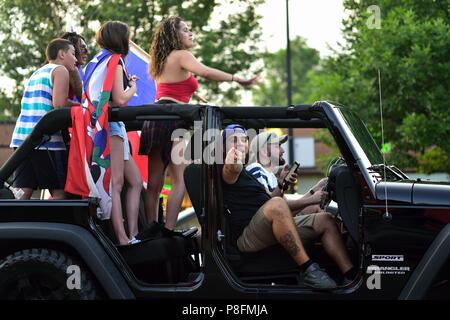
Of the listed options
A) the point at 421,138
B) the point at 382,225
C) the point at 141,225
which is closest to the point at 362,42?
the point at 421,138

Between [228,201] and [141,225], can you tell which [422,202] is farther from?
[141,225]

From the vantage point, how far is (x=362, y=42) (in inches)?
610

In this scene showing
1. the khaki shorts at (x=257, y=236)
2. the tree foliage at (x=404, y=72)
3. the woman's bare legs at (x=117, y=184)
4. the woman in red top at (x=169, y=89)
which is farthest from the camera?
the tree foliage at (x=404, y=72)

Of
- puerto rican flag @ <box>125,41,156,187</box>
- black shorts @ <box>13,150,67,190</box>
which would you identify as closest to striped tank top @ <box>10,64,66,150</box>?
black shorts @ <box>13,150,67,190</box>

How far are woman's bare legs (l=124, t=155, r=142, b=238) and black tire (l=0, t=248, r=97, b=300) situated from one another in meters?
0.61

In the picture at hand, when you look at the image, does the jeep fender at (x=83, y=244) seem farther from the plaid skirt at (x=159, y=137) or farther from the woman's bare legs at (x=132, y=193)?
the plaid skirt at (x=159, y=137)

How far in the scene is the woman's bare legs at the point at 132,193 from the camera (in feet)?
18.4

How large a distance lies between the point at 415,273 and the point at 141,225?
2.18m

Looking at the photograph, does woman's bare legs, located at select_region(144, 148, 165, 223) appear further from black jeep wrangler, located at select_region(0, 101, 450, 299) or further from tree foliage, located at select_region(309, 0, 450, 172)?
tree foliage, located at select_region(309, 0, 450, 172)

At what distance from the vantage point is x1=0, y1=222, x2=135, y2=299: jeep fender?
196 inches

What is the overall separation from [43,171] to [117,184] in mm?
470

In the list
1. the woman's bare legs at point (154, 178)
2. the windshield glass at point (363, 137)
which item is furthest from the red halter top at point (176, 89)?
the windshield glass at point (363, 137)

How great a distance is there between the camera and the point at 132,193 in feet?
18.7

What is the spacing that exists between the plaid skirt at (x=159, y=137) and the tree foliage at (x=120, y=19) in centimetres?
758
